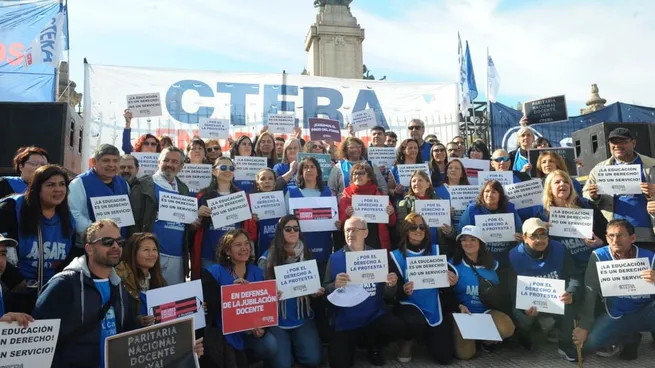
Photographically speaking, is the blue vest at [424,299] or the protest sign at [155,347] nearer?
the protest sign at [155,347]

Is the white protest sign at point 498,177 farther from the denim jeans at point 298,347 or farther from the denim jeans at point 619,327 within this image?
the denim jeans at point 298,347

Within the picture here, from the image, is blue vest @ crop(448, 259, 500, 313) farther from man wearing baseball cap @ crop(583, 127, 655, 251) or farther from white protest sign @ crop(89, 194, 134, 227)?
white protest sign @ crop(89, 194, 134, 227)

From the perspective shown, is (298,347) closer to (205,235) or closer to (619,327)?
(205,235)

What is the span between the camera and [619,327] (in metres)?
4.48

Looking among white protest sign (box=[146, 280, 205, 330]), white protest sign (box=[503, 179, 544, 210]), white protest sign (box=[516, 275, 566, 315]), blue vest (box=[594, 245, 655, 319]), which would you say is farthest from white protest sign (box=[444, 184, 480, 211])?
white protest sign (box=[146, 280, 205, 330])

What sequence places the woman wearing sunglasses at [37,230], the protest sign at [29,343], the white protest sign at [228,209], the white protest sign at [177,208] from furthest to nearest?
the white protest sign at [228,209], the white protest sign at [177,208], the woman wearing sunglasses at [37,230], the protest sign at [29,343]

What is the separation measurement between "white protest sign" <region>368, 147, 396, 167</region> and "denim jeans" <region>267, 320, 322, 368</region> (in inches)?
107

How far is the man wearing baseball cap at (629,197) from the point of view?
5.39 metres

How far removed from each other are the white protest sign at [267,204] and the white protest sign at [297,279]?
3.30 ft

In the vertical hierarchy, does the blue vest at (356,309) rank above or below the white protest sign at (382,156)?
below

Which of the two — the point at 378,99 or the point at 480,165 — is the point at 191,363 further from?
the point at 378,99

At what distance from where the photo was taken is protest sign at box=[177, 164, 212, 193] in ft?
19.2

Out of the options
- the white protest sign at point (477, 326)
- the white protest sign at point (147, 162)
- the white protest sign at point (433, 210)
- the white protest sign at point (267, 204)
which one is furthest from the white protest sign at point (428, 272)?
the white protest sign at point (147, 162)

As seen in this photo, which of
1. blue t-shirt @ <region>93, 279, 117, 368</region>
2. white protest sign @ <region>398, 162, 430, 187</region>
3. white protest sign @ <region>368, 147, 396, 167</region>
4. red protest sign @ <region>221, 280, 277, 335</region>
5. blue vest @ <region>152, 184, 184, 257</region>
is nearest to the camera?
blue t-shirt @ <region>93, 279, 117, 368</region>
